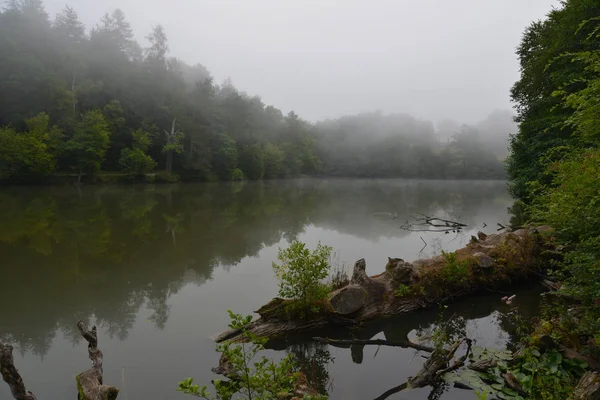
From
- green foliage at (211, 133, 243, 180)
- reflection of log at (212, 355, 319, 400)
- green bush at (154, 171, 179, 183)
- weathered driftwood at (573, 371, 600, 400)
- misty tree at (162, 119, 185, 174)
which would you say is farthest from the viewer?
green foliage at (211, 133, 243, 180)

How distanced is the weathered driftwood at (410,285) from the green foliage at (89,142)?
38628mm

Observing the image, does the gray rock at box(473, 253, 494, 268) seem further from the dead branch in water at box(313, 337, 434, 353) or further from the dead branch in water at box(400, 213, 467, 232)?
the dead branch in water at box(400, 213, 467, 232)

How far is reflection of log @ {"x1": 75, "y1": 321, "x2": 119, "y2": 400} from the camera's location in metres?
4.04

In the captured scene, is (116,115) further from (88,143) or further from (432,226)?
(432,226)

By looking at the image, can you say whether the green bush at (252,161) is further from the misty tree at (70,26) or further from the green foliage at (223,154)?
the misty tree at (70,26)

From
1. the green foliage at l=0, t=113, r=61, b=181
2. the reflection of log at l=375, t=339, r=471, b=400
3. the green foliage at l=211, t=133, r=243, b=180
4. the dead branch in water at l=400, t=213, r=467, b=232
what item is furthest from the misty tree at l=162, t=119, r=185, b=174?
the reflection of log at l=375, t=339, r=471, b=400

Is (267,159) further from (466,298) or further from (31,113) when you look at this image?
(466,298)

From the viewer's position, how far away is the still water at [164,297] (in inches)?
219

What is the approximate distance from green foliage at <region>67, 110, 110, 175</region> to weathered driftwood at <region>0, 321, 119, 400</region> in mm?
39129

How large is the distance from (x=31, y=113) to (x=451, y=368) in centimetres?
4812

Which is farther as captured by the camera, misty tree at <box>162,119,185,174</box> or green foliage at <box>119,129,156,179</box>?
misty tree at <box>162,119,185,174</box>

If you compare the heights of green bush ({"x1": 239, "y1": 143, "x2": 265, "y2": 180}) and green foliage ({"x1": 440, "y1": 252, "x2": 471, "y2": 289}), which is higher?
green bush ({"x1": 239, "y1": 143, "x2": 265, "y2": 180})

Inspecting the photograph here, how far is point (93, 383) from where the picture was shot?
14.0 ft

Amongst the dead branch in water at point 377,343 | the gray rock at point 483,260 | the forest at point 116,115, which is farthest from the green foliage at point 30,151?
the gray rock at point 483,260
